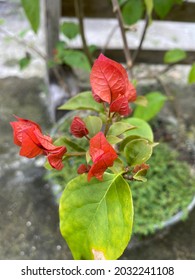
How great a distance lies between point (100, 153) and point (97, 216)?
0.30 ft

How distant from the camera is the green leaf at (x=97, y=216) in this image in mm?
479

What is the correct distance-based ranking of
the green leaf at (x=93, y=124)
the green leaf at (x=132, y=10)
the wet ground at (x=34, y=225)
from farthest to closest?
1. the wet ground at (x=34, y=225)
2. the green leaf at (x=132, y=10)
3. the green leaf at (x=93, y=124)

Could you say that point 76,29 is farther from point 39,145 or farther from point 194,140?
point 39,145

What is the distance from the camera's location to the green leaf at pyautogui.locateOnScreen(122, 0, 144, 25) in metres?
0.98

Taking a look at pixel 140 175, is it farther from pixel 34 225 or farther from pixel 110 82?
pixel 34 225

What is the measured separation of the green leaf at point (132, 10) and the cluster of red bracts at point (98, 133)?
536mm

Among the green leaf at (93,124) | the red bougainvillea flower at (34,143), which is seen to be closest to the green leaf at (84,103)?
the green leaf at (93,124)

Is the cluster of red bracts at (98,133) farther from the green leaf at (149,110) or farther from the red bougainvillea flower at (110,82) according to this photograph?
the green leaf at (149,110)

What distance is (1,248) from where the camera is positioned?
1083 millimetres

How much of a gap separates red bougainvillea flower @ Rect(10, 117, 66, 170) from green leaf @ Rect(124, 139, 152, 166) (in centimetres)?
11

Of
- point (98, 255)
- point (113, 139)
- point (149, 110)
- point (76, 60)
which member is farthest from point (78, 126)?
point (76, 60)

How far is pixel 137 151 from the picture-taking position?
53 centimetres
